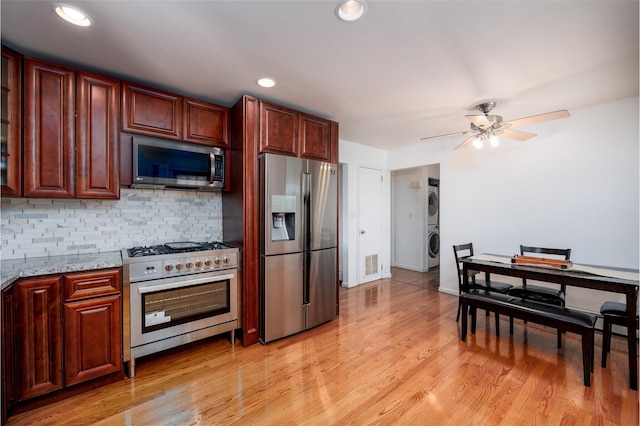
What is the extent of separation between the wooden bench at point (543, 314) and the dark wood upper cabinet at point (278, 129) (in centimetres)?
238

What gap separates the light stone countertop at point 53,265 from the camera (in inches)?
65.8

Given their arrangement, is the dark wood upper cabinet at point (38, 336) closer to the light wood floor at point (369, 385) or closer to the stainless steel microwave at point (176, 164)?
the light wood floor at point (369, 385)

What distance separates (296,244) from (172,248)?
1.15 metres

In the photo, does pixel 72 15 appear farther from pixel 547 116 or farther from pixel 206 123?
pixel 547 116

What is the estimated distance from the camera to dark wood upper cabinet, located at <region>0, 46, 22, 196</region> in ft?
5.93

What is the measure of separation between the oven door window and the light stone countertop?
15.3 inches

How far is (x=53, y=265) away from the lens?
183 cm

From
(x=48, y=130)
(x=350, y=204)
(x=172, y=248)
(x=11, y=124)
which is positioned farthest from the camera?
(x=350, y=204)

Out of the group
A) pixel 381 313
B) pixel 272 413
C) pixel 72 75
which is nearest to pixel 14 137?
pixel 72 75

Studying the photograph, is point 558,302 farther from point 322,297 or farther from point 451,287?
point 322,297

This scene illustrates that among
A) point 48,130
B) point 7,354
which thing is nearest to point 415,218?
point 48,130

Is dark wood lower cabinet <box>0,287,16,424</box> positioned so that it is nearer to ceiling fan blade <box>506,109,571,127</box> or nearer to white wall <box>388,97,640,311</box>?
ceiling fan blade <box>506,109,571,127</box>

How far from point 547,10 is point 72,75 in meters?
3.21

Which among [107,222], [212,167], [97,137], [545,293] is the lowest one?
[545,293]
